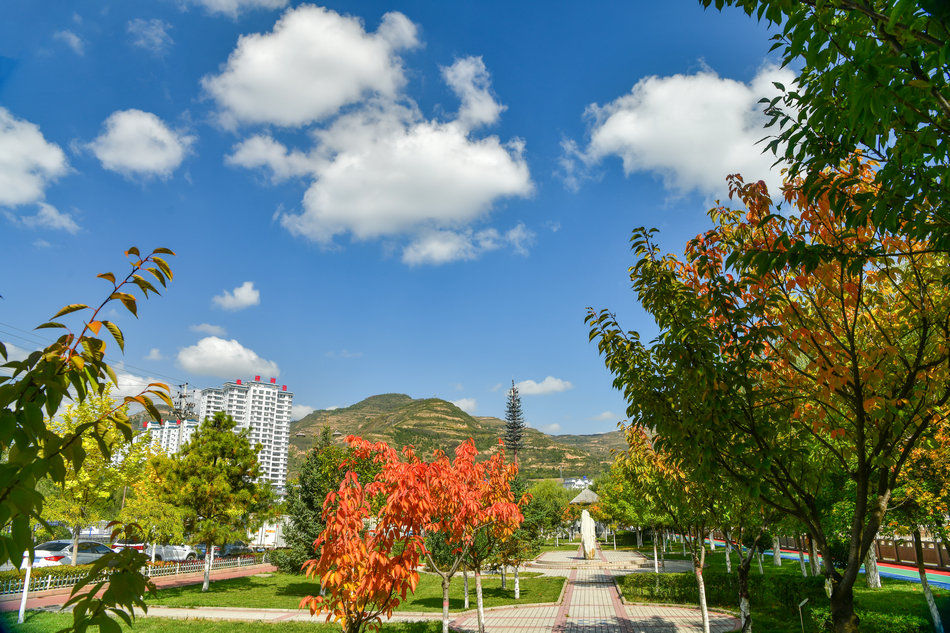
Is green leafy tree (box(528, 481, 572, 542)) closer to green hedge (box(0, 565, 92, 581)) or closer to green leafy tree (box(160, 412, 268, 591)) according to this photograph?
green leafy tree (box(160, 412, 268, 591))

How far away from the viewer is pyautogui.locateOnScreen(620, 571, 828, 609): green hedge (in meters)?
16.7

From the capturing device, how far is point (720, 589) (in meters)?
19.9

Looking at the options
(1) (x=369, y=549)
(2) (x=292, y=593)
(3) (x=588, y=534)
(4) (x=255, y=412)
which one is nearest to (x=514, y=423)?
(3) (x=588, y=534)

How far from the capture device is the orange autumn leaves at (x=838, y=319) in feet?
15.9

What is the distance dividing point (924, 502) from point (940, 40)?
647 inches

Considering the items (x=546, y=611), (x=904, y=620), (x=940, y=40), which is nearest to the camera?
(x=940, y=40)

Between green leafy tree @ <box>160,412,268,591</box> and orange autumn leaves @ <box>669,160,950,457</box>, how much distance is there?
24.4 meters

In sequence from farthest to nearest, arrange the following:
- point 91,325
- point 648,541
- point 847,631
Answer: point 648,541 → point 847,631 → point 91,325

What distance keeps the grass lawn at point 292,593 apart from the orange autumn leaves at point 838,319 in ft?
61.2

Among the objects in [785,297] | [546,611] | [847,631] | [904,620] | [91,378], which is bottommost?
[546,611]

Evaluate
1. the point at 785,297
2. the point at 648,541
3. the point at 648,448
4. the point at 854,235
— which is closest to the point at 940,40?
the point at 854,235

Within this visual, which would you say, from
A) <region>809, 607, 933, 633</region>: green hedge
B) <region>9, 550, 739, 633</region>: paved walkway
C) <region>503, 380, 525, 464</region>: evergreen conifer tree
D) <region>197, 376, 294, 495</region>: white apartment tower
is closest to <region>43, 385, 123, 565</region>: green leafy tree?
<region>9, 550, 739, 633</region>: paved walkway

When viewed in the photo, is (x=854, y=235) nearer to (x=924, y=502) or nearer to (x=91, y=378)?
(x=91, y=378)

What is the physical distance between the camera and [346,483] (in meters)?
6.74
